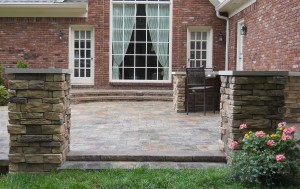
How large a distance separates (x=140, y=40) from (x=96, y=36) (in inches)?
57.0

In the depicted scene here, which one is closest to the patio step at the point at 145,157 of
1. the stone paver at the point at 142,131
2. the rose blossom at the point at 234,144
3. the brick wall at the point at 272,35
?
the stone paver at the point at 142,131

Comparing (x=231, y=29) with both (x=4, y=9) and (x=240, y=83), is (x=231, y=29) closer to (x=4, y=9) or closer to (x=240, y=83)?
(x=4, y=9)

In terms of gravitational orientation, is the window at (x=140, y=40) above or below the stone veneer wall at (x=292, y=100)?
above

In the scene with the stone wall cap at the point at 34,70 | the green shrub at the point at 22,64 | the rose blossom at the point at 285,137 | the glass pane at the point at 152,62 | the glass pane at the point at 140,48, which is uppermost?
the glass pane at the point at 140,48

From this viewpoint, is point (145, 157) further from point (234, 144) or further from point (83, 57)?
point (83, 57)

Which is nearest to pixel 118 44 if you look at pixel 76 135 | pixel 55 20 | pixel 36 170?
pixel 55 20

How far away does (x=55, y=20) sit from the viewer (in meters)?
13.6

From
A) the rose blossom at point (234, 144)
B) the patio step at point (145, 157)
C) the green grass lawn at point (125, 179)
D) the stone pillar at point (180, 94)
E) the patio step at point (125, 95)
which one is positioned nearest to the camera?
the green grass lawn at point (125, 179)

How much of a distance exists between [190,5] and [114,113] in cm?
589

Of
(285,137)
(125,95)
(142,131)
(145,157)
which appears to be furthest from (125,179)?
(125,95)

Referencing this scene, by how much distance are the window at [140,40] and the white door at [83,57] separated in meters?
0.72

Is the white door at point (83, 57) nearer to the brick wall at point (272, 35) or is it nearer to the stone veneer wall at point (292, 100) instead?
the brick wall at point (272, 35)

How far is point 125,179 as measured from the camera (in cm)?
395

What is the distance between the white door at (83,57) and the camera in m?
13.9
